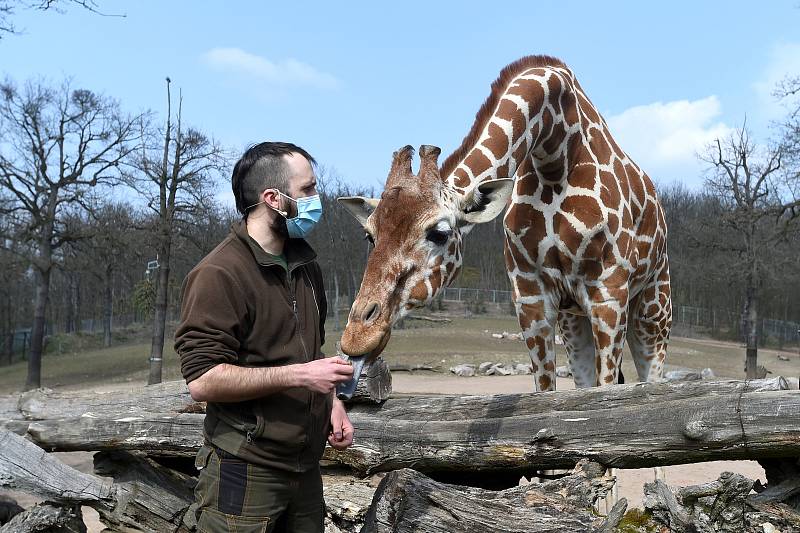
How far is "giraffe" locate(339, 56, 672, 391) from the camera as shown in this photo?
114 inches

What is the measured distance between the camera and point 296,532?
2.45m

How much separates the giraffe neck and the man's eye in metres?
0.34

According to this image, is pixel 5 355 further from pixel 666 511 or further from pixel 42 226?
pixel 666 511

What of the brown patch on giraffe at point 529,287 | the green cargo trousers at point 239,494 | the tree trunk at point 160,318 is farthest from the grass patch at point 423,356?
the green cargo trousers at point 239,494

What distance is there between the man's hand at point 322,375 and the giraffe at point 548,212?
26.3 inches

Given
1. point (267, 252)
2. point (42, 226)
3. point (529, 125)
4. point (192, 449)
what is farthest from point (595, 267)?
point (42, 226)

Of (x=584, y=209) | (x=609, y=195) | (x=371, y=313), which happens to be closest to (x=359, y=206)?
(x=371, y=313)

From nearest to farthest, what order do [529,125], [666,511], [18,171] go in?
[666,511] < [529,125] < [18,171]

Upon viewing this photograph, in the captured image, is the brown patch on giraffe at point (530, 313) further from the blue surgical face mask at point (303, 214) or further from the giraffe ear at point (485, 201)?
the blue surgical face mask at point (303, 214)

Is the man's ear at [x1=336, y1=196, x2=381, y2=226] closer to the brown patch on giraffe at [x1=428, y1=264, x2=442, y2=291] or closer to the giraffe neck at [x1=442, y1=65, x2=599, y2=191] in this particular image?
the giraffe neck at [x1=442, y1=65, x2=599, y2=191]

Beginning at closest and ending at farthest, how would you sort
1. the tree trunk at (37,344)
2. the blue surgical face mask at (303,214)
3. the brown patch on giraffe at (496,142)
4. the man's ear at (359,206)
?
the blue surgical face mask at (303,214)
the man's ear at (359,206)
the brown patch on giraffe at (496,142)
the tree trunk at (37,344)

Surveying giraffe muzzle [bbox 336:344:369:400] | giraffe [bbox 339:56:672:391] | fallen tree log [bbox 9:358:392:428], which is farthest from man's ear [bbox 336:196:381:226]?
fallen tree log [bbox 9:358:392:428]

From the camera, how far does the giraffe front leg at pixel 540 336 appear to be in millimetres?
4141

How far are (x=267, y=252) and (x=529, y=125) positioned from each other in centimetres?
195
